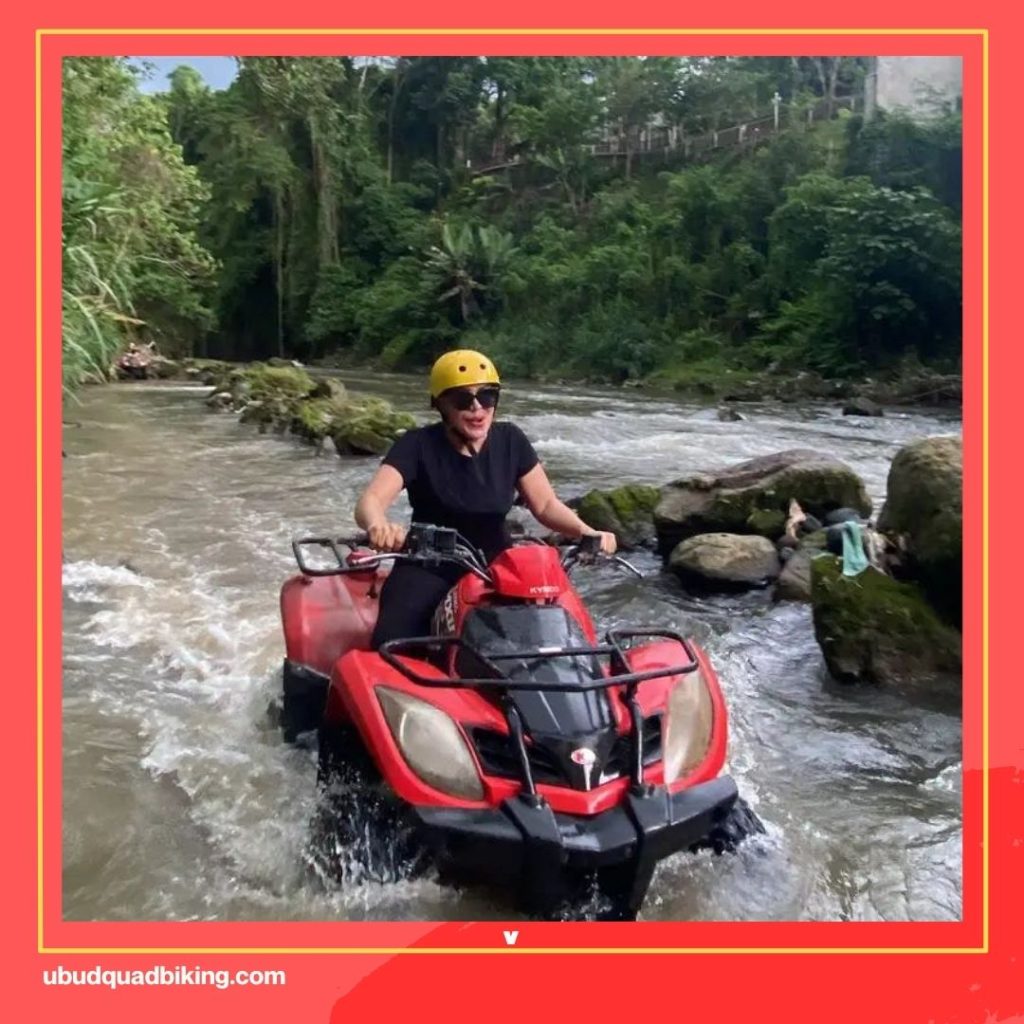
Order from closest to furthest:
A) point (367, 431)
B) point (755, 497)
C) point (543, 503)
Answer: point (543, 503), point (755, 497), point (367, 431)

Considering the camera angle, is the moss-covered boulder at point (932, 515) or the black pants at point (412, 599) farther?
the moss-covered boulder at point (932, 515)

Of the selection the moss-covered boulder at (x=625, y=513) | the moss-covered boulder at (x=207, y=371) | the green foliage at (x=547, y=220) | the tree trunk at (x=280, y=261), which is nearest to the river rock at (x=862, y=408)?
the green foliage at (x=547, y=220)

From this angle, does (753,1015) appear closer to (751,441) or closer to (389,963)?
(389,963)

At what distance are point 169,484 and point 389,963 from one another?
873 cm

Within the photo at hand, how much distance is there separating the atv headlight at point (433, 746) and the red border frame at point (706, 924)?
349 millimetres

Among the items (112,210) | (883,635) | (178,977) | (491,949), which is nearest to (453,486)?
(491,949)

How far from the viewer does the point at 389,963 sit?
2.46m

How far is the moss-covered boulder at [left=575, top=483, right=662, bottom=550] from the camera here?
8.59 meters

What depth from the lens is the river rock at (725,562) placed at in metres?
7.24

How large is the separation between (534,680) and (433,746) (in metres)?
0.33

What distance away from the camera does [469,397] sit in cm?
364

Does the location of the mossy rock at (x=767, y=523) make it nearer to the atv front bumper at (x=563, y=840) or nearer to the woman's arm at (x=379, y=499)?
the woman's arm at (x=379, y=499)

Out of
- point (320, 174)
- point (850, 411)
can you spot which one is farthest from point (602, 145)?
point (850, 411)
